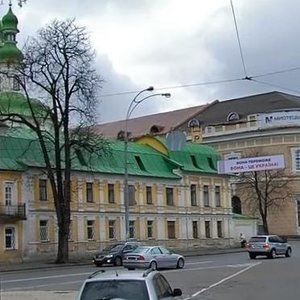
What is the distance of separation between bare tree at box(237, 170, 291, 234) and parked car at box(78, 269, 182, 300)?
72.4 metres

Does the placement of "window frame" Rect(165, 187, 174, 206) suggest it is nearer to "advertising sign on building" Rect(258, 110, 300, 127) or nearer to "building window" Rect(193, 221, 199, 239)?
"building window" Rect(193, 221, 199, 239)

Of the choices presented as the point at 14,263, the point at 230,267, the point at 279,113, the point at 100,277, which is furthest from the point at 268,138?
the point at 100,277

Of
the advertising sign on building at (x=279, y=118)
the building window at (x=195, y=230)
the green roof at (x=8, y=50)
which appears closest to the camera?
the building window at (x=195, y=230)

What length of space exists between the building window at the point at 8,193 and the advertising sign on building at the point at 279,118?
166 ft

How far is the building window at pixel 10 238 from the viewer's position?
5494 cm

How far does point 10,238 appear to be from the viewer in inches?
2174

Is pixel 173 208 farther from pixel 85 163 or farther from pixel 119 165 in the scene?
pixel 85 163

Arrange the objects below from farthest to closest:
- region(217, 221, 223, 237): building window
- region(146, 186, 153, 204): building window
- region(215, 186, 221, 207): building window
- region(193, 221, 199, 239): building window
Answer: region(215, 186, 221, 207): building window → region(217, 221, 223, 237): building window → region(193, 221, 199, 239): building window → region(146, 186, 153, 204): building window

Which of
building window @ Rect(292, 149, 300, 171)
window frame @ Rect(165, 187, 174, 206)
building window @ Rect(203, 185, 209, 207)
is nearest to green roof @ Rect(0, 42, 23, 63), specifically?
window frame @ Rect(165, 187, 174, 206)

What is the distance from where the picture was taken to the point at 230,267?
42.5 m

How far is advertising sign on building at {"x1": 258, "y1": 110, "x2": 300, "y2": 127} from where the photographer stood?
3861 inches

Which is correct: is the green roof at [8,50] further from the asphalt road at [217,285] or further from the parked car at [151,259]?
the asphalt road at [217,285]

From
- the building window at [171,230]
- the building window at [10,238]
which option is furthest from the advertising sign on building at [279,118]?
the building window at [10,238]

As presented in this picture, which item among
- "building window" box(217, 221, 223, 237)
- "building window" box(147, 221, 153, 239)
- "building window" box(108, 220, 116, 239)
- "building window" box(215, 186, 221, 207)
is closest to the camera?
"building window" box(108, 220, 116, 239)
